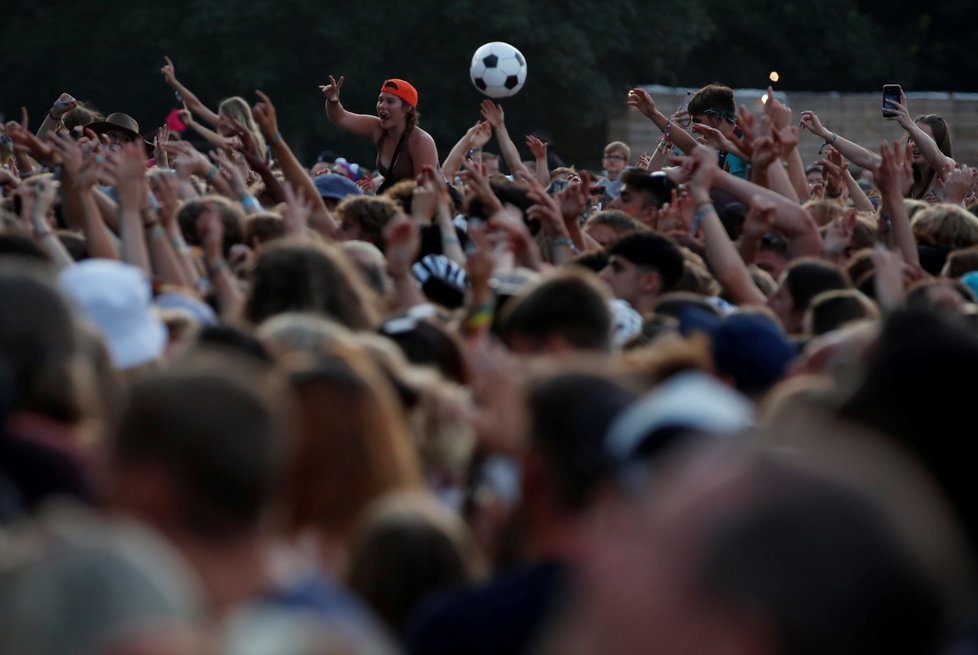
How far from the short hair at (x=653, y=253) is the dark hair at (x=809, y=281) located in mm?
491

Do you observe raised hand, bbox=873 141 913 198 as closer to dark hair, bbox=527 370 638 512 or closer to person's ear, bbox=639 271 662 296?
person's ear, bbox=639 271 662 296

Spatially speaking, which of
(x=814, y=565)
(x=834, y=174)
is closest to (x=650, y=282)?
(x=834, y=174)

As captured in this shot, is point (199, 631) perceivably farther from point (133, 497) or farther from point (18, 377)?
point (18, 377)

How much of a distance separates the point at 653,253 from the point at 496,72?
5826 millimetres

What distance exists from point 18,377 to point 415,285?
299 centimetres

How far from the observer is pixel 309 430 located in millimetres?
3689

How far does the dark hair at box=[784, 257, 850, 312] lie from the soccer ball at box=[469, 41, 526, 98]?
6.04 m

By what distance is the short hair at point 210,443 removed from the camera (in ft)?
9.28

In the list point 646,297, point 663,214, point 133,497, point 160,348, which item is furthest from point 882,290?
point 133,497

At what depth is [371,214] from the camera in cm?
820

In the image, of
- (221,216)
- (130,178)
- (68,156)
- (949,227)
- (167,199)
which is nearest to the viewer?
(130,178)

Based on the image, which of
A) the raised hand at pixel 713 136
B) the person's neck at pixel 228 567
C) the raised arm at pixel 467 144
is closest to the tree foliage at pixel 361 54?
the raised arm at pixel 467 144

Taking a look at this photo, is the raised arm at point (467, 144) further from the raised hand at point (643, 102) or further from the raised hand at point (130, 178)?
the raised hand at point (130, 178)

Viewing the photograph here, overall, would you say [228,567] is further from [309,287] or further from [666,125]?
[666,125]
